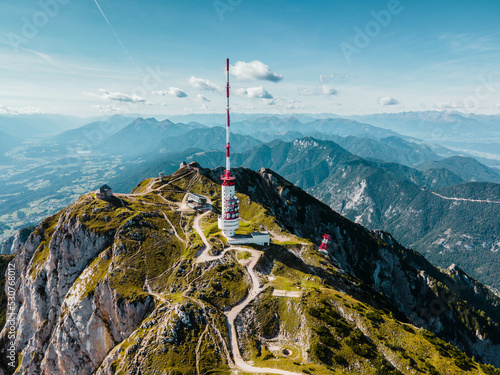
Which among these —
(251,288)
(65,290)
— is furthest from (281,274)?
(65,290)

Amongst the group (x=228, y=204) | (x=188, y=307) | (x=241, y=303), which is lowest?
(x=241, y=303)

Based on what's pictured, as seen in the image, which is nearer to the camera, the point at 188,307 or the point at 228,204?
the point at 188,307

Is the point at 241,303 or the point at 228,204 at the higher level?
the point at 228,204

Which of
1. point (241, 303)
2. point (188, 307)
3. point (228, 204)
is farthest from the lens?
point (228, 204)

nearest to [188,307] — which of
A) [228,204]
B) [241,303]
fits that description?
[241,303]

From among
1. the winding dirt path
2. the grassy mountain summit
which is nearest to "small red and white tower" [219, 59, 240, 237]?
the grassy mountain summit

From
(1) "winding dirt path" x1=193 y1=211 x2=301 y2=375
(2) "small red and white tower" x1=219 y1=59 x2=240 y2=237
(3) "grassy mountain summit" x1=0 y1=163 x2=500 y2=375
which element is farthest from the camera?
(2) "small red and white tower" x1=219 y1=59 x2=240 y2=237

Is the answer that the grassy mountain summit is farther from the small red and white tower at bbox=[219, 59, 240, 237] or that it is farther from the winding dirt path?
the small red and white tower at bbox=[219, 59, 240, 237]

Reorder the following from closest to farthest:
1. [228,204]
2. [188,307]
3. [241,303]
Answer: [188,307], [241,303], [228,204]

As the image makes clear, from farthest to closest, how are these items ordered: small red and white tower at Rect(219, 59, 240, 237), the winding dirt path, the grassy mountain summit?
1. small red and white tower at Rect(219, 59, 240, 237)
2. the grassy mountain summit
3. the winding dirt path

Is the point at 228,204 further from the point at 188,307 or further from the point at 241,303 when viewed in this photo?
the point at 188,307

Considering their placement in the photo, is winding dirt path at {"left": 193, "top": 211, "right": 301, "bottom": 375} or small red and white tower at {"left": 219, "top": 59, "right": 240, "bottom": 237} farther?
small red and white tower at {"left": 219, "top": 59, "right": 240, "bottom": 237}
